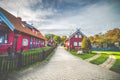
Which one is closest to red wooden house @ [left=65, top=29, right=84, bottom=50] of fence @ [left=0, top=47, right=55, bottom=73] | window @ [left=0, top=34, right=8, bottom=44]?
window @ [left=0, top=34, right=8, bottom=44]

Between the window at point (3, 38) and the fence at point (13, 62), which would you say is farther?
the window at point (3, 38)

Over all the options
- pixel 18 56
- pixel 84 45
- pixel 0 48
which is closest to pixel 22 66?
pixel 18 56

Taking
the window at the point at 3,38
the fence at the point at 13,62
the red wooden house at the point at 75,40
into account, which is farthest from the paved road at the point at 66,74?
the red wooden house at the point at 75,40

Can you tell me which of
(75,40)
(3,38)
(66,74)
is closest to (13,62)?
(66,74)

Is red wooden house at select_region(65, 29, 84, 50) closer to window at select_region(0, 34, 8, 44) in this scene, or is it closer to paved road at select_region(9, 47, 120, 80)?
window at select_region(0, 34, 8, 44)

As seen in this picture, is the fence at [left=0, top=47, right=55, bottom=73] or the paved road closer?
the paved road

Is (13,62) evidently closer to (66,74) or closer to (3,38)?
(66,74)

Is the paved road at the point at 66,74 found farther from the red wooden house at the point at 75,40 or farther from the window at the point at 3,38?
the red wooden house at the point at 75,40

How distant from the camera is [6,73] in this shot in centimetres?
810

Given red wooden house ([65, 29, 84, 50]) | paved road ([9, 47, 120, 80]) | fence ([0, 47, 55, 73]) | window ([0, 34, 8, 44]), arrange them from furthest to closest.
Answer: red wooden house ([65, 29, 84, 50])
window ([0, 34, 8, 44])
fence ([0, 47, 55, 73])
paved road ([9, 47, 120, 80])

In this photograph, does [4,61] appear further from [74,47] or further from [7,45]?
[74,47]

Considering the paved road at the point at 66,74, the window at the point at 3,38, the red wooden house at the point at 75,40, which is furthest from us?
the red wooden house at the point at 75,40

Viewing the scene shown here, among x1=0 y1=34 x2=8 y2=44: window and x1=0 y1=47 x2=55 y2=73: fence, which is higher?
x1=0 y1=34 x2=8 y2=44: window

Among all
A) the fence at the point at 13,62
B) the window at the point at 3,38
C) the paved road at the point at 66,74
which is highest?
the window at the point at 3,38
